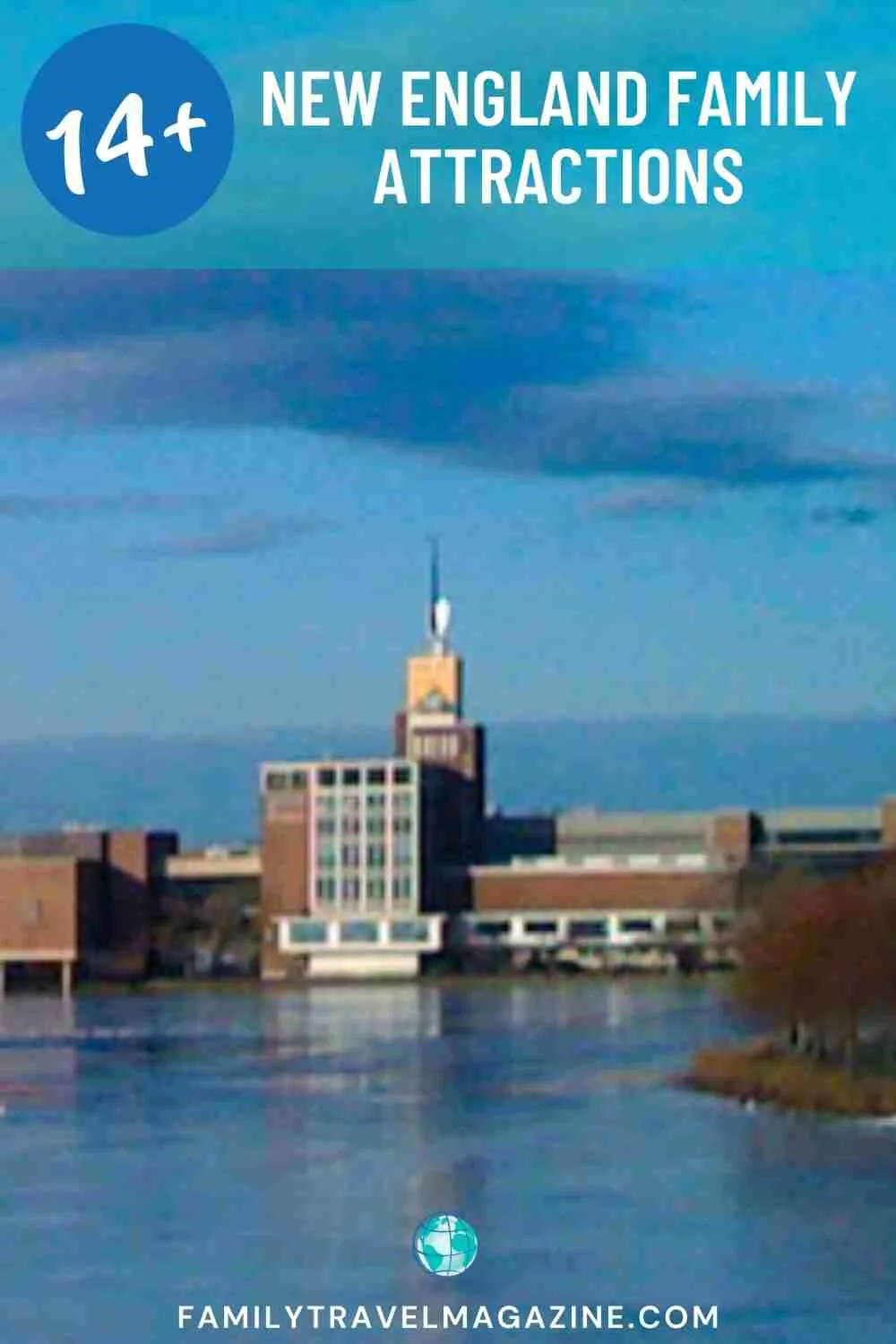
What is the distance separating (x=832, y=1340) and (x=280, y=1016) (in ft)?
30.3

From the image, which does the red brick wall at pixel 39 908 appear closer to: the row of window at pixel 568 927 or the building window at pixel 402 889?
the building window at pixel 402 889

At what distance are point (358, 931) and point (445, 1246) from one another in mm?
12613

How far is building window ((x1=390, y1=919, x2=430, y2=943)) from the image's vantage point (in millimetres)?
16156

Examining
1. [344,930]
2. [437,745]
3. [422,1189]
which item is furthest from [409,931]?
[422,1189]

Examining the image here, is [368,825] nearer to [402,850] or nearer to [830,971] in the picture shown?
[402,850]

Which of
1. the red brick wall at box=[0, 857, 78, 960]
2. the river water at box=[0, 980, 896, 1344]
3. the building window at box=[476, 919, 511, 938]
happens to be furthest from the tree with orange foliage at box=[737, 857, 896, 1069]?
the building window at box=[476, 919, 511, 938]

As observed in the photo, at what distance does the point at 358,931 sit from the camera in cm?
1549

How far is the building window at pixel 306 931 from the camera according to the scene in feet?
49.9

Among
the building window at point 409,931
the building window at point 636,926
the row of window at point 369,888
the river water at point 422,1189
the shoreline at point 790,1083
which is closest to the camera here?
the river water at point 422,1189

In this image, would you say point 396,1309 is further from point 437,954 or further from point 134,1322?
point 437,954

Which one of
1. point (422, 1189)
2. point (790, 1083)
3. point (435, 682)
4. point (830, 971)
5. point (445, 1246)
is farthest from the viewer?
point (435, 682)

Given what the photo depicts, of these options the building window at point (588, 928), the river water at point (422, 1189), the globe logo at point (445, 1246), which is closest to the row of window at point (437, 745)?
the building window at point (588, 928)

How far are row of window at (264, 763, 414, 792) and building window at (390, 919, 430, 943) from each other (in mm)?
969

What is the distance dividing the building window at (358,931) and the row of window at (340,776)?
0.81 m
